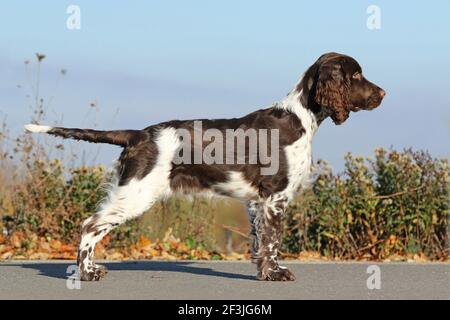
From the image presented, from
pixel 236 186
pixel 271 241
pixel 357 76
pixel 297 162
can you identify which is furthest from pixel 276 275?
pixel 357 76

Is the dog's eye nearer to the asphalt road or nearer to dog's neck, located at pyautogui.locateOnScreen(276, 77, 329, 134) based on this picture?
dog's neck, located at pyautogui.locateOnScreen(276, 77, 329, 134)

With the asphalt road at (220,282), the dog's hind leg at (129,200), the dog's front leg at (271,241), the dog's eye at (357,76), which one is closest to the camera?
the asphalt road at (220,282)

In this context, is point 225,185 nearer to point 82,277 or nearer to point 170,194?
point 170,194

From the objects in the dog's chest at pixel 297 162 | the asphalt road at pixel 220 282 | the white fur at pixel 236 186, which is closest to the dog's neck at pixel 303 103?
the dog's chest at pixel 297 162

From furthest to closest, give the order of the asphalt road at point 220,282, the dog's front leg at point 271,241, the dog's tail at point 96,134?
the dog's tail at point 96,134, the dog's front leg at point 271,241, the asphalt road at point 220,282

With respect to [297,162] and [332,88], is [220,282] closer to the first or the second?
[297,162]

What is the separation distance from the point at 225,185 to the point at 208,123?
1.88ft

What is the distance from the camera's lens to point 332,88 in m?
7.91

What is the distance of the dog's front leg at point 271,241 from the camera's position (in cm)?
785

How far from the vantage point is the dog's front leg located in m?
7.85

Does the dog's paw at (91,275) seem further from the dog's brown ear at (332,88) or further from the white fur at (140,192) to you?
the dog's brown ear at (332,88)

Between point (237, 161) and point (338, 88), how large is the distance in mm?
1110

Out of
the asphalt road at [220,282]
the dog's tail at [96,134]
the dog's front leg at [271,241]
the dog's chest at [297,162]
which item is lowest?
the asphalt road at [220,282]

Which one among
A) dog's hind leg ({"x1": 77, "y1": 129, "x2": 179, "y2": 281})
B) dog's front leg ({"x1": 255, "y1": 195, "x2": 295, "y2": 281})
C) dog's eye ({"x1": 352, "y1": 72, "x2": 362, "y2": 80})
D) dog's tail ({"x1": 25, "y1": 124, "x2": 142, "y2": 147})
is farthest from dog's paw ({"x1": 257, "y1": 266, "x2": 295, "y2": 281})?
dog's eye ({"x1": 352, "y1": 72, "x2": 362, "y2": 80})
